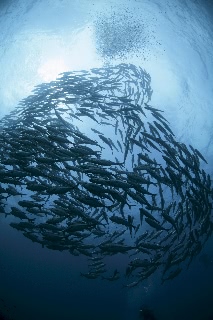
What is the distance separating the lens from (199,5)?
42.6 feet

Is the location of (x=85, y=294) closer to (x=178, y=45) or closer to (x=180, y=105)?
(x=180, y=105)

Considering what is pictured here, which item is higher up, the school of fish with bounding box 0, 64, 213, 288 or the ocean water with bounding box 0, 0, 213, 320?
the ocean water with bounding box 0, 0, 213, 320

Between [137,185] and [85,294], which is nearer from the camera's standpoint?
[137,185]

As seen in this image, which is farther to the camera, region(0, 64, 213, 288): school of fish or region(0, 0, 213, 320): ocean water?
region(0, 0, 213, 320): ocean water

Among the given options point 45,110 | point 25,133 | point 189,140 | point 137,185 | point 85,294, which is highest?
point 189,140

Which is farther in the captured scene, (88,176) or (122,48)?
(122,48)

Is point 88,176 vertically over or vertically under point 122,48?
under

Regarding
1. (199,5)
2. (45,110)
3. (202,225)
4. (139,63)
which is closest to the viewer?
(202,225)

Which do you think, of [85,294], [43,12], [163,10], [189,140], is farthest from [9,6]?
[85,294]

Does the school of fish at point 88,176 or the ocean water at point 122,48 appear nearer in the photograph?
the school of fish at point 88,176

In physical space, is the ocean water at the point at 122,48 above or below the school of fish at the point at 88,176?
above

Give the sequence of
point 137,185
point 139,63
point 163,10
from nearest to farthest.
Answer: point 137,185 → point 163,10 → point 139,63

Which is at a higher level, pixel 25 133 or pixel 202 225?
pixel 25 133

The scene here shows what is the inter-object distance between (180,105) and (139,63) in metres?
4.65
